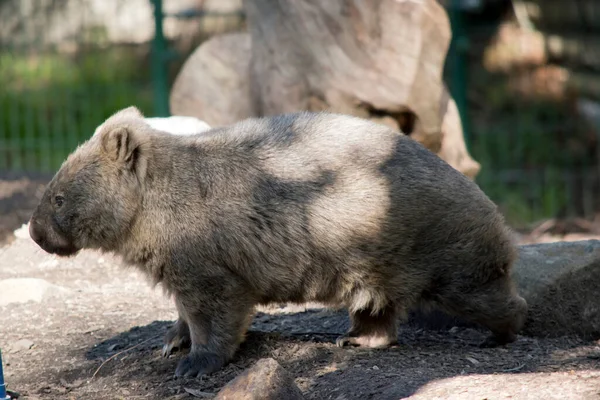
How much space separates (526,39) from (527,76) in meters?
0.38

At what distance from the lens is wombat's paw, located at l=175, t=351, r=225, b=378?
4.80 meters

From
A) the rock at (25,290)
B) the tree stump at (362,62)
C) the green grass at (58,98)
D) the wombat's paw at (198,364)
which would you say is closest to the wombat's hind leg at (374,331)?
the wombat's paw at (198,364)

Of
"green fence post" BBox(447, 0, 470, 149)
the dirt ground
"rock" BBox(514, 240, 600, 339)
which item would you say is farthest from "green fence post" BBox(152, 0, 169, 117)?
"rock" BBox(514, 240, 600, 339)

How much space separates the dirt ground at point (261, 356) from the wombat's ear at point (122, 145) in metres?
0.77

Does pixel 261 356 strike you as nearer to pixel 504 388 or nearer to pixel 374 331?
pixel 374 331

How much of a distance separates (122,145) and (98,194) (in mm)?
287

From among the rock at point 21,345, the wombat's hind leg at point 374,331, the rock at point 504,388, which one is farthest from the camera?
the rock at point 21,345

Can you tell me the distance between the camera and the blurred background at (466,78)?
32.7 feet

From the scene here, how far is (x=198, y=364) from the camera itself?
15.8 ft

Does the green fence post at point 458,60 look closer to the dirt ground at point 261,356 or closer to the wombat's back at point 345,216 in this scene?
the dirt ground at point 261,356

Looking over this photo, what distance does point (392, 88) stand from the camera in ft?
23.6

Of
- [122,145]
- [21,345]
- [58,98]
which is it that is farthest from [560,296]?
[58,98]

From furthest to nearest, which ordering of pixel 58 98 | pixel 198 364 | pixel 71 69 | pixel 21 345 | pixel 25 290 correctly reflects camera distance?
pixel 58 98 → pixel 71 69 → pixel 25 290 → pixel 21 345 → pixel 198 364

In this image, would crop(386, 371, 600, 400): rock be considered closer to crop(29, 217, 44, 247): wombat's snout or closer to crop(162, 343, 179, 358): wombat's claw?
crop(162, 343, 179, 358): wombat's claw
